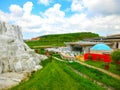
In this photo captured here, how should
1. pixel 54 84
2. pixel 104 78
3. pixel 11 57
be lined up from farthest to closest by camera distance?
pixel 11 57, pixel 104 78, pixel 54 84

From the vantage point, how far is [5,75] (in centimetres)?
2428

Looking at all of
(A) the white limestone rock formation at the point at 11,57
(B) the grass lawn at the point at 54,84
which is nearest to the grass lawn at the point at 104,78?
(B) the grass lawn at the point at 54,84

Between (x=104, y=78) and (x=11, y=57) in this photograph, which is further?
(x=11, y=57)

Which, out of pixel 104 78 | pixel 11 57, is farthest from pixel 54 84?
pixel 11 57

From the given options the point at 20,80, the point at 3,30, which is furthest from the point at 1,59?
the point at 3,30

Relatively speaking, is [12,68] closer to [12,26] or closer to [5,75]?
[5,75]

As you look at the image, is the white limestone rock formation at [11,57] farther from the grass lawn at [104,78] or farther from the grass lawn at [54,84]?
the grass lawn at [104,78]

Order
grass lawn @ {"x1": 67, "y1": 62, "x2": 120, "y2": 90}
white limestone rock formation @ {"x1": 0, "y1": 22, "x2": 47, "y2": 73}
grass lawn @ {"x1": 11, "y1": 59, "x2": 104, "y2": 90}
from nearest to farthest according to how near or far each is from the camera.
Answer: grass lawn @ {"x1": 11, "y1": 59, "x2": 104, "y2": 90} → grass lawn @ {"x1": 67, "y1": 62, "x2": 120, "y2": 90} → white limestone rock formation @ {"x1": 0, "y1": 22, "x2": 47, "y2": 73}

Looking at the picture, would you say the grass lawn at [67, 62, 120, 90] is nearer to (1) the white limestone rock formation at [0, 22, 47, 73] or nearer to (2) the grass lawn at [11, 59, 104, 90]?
(2) the grass lawn at [11, 59, 104, 90]

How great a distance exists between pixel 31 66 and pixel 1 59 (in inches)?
198

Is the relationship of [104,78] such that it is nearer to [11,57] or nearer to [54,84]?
[54,84]

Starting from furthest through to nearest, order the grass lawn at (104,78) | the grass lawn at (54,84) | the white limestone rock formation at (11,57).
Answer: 1. the white limestone rock formation at (11,57)
2. the grass lawn at (104,78)
3. the grass lawn at (54,84)

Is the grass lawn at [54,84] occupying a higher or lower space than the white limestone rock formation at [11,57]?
lower

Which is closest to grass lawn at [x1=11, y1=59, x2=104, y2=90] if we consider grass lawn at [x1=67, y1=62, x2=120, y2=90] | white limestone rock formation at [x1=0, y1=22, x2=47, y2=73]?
grass lawn at [x1=67, y1=62, x2=120, y2=90]
